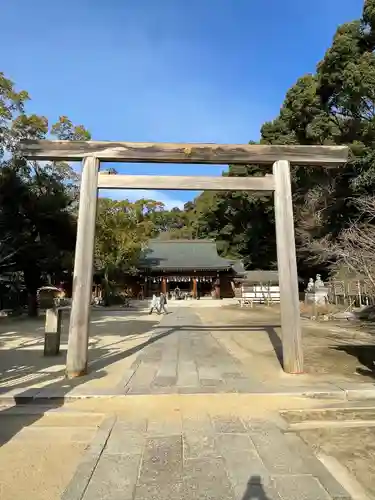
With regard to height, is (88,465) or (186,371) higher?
(186,371)

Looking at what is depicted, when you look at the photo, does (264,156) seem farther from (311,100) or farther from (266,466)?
(311,100)

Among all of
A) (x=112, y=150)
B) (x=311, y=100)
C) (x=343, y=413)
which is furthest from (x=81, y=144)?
(x=311, y=100)

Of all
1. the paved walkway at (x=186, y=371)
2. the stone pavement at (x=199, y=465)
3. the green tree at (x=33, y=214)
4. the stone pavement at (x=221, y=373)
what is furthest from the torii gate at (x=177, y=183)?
the green tree at (x=33, y=214)

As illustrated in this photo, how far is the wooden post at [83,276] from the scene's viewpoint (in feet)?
18.8

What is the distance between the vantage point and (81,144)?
603cm

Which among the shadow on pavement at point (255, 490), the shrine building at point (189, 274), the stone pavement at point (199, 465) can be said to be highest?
the shrine building at point (189, 274)

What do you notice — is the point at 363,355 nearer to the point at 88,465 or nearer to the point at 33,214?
the point at 88,465

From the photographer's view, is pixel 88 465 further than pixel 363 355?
No

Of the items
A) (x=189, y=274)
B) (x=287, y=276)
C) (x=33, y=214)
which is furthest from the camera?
(x=189, y=274)

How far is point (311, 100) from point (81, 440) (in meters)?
21.5

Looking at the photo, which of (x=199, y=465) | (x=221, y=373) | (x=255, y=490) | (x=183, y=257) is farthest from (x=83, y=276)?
(x=183, y=257)

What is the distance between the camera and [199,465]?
3.07 meters

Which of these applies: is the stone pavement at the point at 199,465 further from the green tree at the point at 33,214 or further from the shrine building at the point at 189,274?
the shrine building at the point at 189,274

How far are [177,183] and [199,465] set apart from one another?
4.34 meters
